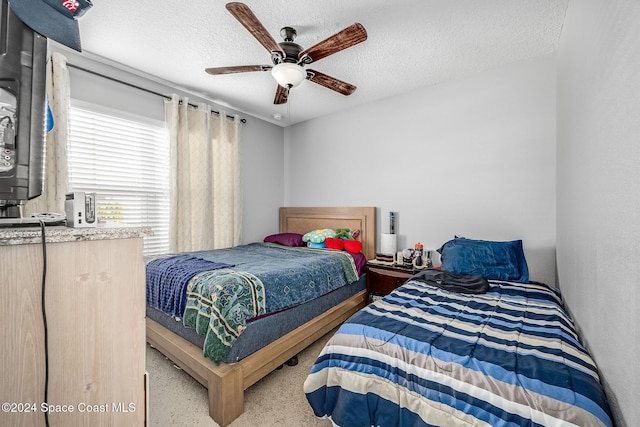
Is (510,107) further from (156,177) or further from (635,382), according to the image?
(156,177)

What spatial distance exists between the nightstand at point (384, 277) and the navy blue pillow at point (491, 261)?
0.50 metres

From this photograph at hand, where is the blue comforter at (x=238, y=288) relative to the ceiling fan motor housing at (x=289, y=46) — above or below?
below

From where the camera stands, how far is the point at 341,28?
208cm

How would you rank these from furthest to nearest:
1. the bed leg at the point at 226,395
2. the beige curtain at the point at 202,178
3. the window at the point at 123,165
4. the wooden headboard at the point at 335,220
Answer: the wooden headboard at the point at 335,220 → the beige curtain at the point at 202,178 → the window at the point at 123,165 → the bed leg at the point at 226,395

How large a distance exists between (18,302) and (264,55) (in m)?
2.52

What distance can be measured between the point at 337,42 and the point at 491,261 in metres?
2.16

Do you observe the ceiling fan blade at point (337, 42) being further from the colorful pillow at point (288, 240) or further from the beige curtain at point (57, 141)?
the colorful pillow at point (288, 240)

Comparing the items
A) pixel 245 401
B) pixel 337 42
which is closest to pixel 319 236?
pixel 245 401

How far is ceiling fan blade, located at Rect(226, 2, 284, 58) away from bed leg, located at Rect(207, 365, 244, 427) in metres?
2.16

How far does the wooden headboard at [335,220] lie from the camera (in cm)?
346

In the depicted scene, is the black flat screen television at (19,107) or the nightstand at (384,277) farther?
the nightstand at (384,277)

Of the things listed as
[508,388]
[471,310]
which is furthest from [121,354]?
[471,310]

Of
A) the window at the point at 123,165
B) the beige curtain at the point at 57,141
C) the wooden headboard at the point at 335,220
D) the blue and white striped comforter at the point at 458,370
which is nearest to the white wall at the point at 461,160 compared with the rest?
the wooden headboard at the point at 335,220

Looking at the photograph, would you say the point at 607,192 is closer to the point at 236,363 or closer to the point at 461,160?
the point at 461,160
